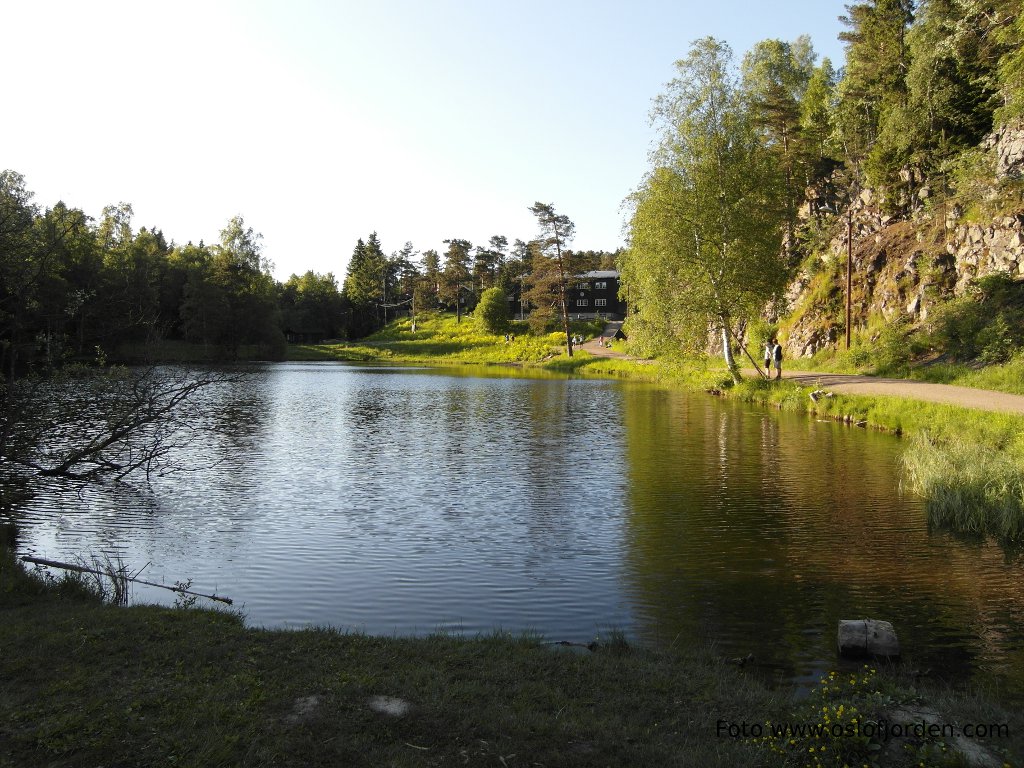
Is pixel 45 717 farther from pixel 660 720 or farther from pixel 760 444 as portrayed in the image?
pixel 760 444

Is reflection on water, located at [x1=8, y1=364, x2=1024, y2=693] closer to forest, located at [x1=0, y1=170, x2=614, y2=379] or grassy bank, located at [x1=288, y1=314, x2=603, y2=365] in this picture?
forest, located at [x1=0, y1=170, x2=614, y2=379]

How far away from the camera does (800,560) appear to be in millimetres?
12219

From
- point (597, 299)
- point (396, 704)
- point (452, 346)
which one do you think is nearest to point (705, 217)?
point (396, 704)

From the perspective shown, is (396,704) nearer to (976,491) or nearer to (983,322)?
(976,491)

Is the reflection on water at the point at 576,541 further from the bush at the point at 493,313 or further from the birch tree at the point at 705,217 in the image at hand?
the bush at the point at 493,313

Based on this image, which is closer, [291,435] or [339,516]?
[339,516]

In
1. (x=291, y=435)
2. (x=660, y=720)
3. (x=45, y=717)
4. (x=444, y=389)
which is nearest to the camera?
(x=45, y=717)

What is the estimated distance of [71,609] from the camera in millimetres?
8086

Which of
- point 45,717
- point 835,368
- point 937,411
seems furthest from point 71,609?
point 835,368

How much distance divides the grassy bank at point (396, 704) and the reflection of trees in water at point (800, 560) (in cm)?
180

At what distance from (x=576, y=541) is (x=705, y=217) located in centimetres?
2788

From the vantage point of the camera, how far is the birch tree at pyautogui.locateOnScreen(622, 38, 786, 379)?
122ft

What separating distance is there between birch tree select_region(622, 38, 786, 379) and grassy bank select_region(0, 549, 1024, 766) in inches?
1225

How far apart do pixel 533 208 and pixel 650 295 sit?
41.9 meters
